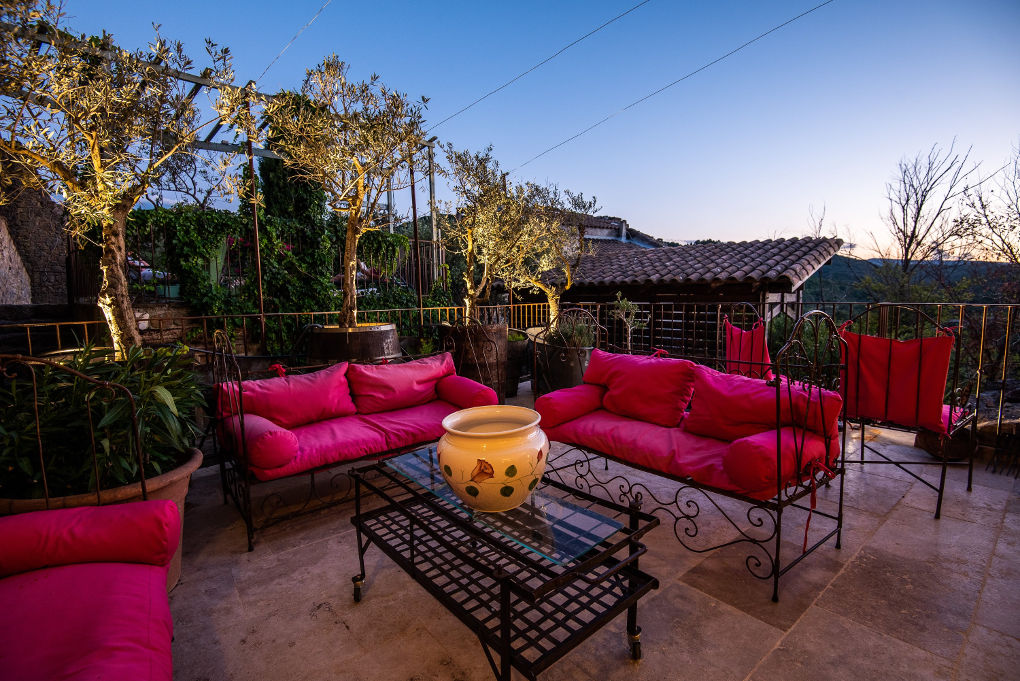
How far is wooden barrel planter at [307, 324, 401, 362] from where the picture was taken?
3984 mm

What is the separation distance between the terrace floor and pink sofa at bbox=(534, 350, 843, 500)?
0.47 meters

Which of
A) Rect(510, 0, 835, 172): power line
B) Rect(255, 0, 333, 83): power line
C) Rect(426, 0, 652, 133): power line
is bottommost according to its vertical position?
Rect(510, 0, 835, 172): power line

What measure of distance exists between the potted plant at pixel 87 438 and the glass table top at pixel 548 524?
3.86 feet

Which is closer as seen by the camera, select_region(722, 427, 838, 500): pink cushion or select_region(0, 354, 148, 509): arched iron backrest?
select_region(0, 354, 148, 509): arched iron backrest

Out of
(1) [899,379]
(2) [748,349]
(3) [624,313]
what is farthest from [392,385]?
(3) [624,313]

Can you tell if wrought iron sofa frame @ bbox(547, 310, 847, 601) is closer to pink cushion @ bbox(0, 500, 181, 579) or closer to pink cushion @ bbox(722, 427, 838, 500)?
pink cushion @ bbox(722, 427, 838, 500)

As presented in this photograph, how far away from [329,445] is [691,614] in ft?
6.53

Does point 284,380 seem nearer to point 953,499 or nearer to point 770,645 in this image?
point 770,645

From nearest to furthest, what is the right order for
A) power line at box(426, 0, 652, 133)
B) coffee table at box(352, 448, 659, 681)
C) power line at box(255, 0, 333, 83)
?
1. coffee table at box(352, 448, 659, 681)
2. power line at box(426, 0, 652, 133)
3. power line at box(255, 0, 333, 83)

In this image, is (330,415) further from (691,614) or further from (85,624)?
(691,614)

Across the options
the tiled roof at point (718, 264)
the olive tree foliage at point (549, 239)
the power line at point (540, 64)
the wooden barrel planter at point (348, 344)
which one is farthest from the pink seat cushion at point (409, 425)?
the tiled roof at point (718, 264)

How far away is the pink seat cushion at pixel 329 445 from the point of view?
8.18ft

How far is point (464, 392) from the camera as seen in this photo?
11.0 ft

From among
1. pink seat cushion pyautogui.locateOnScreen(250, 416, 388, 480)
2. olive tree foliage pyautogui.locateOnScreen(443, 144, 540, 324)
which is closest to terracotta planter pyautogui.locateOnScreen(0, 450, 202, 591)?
pink seat cushion pyautogui.locateOnScreen(250, 416, 388, 480)
